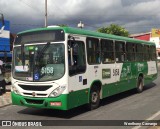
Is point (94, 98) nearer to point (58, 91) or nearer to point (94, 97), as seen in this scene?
point (94, 97)

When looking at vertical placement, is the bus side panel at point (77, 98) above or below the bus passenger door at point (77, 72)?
below

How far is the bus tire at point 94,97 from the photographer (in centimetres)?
1044

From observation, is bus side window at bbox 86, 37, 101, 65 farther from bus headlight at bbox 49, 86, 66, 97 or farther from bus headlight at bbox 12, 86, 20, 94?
A: bus headlight at bbox 12, 86, 20, 94

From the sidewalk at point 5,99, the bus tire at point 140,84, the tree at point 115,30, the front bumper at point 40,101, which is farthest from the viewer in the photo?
the tree at point 115,30

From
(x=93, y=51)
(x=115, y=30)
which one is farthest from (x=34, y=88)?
(x=115, y=30)

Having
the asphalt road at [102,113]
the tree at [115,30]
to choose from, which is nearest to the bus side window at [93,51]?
the asphalt road at [102,113]

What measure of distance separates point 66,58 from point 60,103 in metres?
→ 1.29

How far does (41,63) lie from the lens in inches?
364

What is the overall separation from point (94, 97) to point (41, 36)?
2.85m

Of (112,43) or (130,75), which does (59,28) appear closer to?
(112,43)

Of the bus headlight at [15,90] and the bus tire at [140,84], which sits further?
the bus tire at [140,84]

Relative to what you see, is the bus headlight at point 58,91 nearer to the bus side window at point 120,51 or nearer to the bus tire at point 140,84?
the bus side window at point 120,51

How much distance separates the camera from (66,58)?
8953 mm

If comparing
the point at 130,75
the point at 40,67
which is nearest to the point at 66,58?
the point at 40,67
